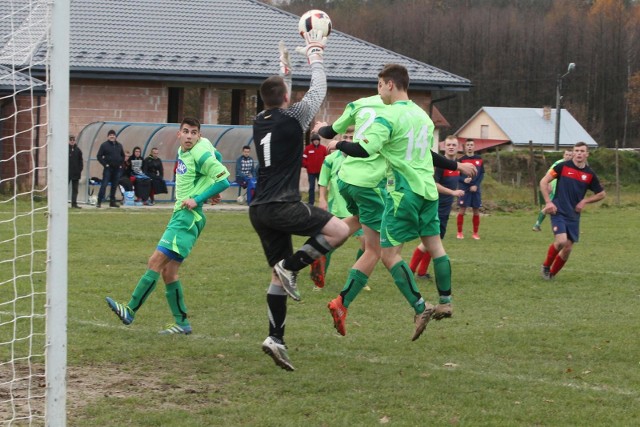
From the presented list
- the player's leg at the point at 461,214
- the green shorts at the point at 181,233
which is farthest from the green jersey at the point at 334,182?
the player's leg at the point at 461,214

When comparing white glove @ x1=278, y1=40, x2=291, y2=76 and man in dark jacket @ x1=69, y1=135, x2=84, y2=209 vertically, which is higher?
white glove @ x1=278, y1=40, x2=291, y2=76

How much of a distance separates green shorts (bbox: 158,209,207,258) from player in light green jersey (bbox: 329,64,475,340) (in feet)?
5.24

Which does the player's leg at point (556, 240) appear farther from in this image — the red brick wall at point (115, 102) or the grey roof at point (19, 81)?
the red brick wall at point (115, 102)

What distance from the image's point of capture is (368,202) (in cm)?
973

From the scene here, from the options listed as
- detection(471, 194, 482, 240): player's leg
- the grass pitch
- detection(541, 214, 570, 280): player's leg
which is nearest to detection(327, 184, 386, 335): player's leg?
the grass pitch

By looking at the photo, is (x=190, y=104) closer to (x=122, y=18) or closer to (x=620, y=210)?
(x=122, y=18)

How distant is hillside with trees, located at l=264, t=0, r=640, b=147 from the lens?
87.3 meters

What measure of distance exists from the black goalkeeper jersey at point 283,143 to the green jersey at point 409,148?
34.7 inches

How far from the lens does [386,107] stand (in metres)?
8.30

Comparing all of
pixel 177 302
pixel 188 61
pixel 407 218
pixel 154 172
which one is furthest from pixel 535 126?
pixel 407 218

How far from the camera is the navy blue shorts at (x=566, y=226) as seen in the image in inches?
509

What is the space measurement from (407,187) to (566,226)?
5.20 m

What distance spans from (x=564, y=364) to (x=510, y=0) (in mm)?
88687

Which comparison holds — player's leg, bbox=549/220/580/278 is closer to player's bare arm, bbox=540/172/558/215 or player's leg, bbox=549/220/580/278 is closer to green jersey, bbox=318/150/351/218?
player's bare arm, bbox=540/172/558/215
